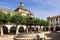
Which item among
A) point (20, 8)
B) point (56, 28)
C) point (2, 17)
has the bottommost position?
point (56, 28)

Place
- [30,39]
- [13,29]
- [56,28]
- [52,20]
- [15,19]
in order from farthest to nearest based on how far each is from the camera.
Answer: [52,20] → [56,28] → [13,29] → [15,19] → [30,39]

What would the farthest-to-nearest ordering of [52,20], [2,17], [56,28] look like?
[52,20], [56,28], [2,17]

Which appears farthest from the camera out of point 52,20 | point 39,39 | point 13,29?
point 52,20

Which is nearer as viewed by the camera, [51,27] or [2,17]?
[2,17]

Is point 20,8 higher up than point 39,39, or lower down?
higher up

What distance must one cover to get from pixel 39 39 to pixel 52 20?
1933 inches

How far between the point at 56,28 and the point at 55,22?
3.29m

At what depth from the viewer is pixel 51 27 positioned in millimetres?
61062

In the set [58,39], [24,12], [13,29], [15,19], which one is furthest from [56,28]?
[58,39]

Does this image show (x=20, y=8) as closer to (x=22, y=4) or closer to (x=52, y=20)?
(x=22, y=4)

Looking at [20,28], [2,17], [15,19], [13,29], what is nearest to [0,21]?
[2,17]

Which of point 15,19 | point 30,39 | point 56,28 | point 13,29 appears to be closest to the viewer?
point 30,39

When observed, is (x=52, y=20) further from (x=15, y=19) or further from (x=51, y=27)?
(x=15, y=19)

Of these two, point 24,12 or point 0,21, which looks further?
point 24,12
